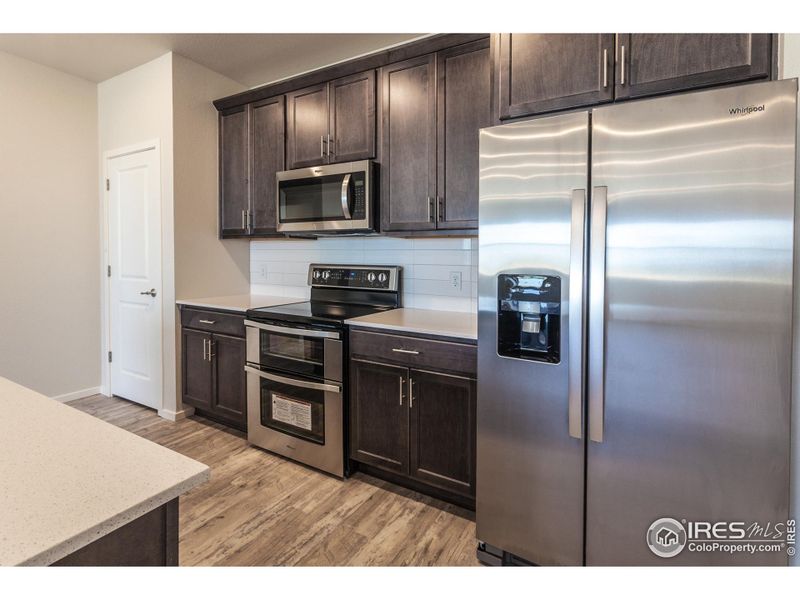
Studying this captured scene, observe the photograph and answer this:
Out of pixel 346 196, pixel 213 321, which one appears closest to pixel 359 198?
pixel 346 196

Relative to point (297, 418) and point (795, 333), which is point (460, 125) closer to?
point (795, 333)

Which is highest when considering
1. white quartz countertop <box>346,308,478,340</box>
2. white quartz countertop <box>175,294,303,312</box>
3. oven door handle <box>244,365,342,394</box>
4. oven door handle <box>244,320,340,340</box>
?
white quartz countertop <box>175,294,303,312</box>

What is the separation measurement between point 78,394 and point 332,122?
309cm

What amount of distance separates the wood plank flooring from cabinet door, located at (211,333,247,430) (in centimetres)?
30

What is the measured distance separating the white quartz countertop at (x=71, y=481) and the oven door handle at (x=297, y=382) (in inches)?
58.4

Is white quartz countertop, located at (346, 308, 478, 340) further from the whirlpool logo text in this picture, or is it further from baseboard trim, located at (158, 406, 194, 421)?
baseboard trim, located at (158, 406, 194, 421)

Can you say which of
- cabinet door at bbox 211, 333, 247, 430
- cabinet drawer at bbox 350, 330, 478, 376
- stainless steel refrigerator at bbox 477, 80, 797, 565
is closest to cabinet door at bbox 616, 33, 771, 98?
stainless steel refrigerator at bbox 477, 80, 797, 565

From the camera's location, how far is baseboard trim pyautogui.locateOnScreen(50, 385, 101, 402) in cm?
362

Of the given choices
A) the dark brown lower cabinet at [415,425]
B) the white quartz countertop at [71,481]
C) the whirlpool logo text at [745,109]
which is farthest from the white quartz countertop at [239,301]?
the whirlpool logo text at [745,109]

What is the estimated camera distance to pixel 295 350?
2.57 meters

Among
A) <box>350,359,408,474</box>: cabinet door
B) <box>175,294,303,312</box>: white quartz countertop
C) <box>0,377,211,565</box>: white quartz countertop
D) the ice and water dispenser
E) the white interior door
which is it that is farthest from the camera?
the white interior door

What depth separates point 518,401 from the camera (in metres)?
1.66

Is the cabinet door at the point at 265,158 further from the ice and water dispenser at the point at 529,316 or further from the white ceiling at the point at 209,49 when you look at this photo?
the ice and water dispenser at the point at 529,316
